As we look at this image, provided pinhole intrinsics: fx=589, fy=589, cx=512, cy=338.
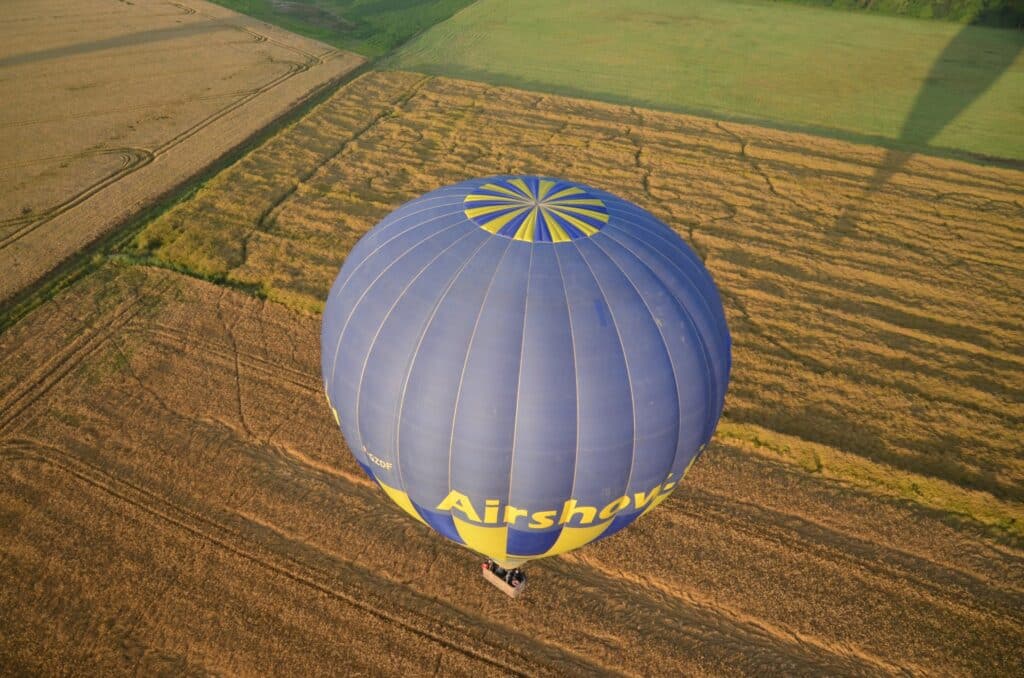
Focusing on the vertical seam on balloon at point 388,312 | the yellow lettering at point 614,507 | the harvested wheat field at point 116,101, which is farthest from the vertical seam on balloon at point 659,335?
the harvested wheat field at point 116,101

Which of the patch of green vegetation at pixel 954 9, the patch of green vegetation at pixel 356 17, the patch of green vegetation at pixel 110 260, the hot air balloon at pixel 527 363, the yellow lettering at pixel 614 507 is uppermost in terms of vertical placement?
the patch of green vegetation at pixel 954 9

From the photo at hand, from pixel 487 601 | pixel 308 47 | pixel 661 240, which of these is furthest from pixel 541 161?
pixel 308 47

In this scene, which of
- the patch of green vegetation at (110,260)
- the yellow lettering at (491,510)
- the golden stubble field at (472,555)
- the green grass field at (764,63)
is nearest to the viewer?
the yellow lettering at (491,510)

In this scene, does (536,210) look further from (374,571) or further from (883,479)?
(883,479)

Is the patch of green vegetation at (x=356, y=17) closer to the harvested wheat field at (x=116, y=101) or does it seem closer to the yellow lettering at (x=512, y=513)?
the harvested wheat field at (x=116, y=101)

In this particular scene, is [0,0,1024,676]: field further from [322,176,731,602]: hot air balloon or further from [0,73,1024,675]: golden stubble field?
[322,176,731,602]: hot air balloon
